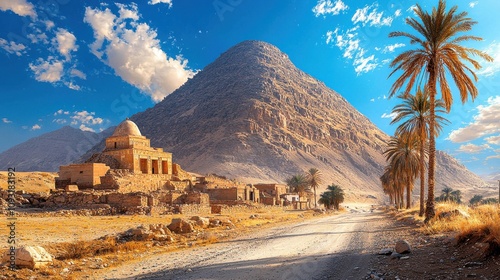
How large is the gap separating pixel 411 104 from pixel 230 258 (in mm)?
17244

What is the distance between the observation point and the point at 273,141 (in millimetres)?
142250

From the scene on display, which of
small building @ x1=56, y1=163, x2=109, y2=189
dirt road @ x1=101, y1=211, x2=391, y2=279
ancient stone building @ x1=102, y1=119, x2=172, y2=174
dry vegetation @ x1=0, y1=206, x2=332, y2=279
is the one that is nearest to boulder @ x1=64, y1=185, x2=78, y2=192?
small building @ x1=56, y1=163, x2=109, y2=189

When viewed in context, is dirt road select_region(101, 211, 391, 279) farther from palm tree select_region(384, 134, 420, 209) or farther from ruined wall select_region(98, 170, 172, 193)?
ruined wall select_region(98, 170, 172, 193)

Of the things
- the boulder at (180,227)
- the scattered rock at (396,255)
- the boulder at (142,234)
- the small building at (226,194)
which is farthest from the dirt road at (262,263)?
the small building at (226,194)

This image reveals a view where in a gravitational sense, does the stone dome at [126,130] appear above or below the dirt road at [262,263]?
above

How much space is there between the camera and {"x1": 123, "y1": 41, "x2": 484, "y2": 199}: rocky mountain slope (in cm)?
12669

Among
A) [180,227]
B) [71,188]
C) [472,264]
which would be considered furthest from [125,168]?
[472,264]

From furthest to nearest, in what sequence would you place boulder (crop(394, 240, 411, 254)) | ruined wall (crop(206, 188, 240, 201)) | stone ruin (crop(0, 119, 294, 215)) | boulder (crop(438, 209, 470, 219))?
ruined wall (crop(206, 188, 240, 201)), stone ruin (crop(0, 119, 294, 215)), boulder (crop(438, 209, 470, 219)), boulder (crop(394, 240, 411, 254))

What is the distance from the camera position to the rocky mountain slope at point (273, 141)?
416 ft

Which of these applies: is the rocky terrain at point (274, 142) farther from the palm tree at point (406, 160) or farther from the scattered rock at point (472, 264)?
the scattered rock at point (472, 264)

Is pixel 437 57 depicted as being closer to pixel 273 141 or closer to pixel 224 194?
pixel 224 194

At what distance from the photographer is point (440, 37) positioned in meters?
16.9

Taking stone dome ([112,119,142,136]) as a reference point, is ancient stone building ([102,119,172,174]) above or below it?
below

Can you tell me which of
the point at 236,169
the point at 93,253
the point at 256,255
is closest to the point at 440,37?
the point at 256,255
